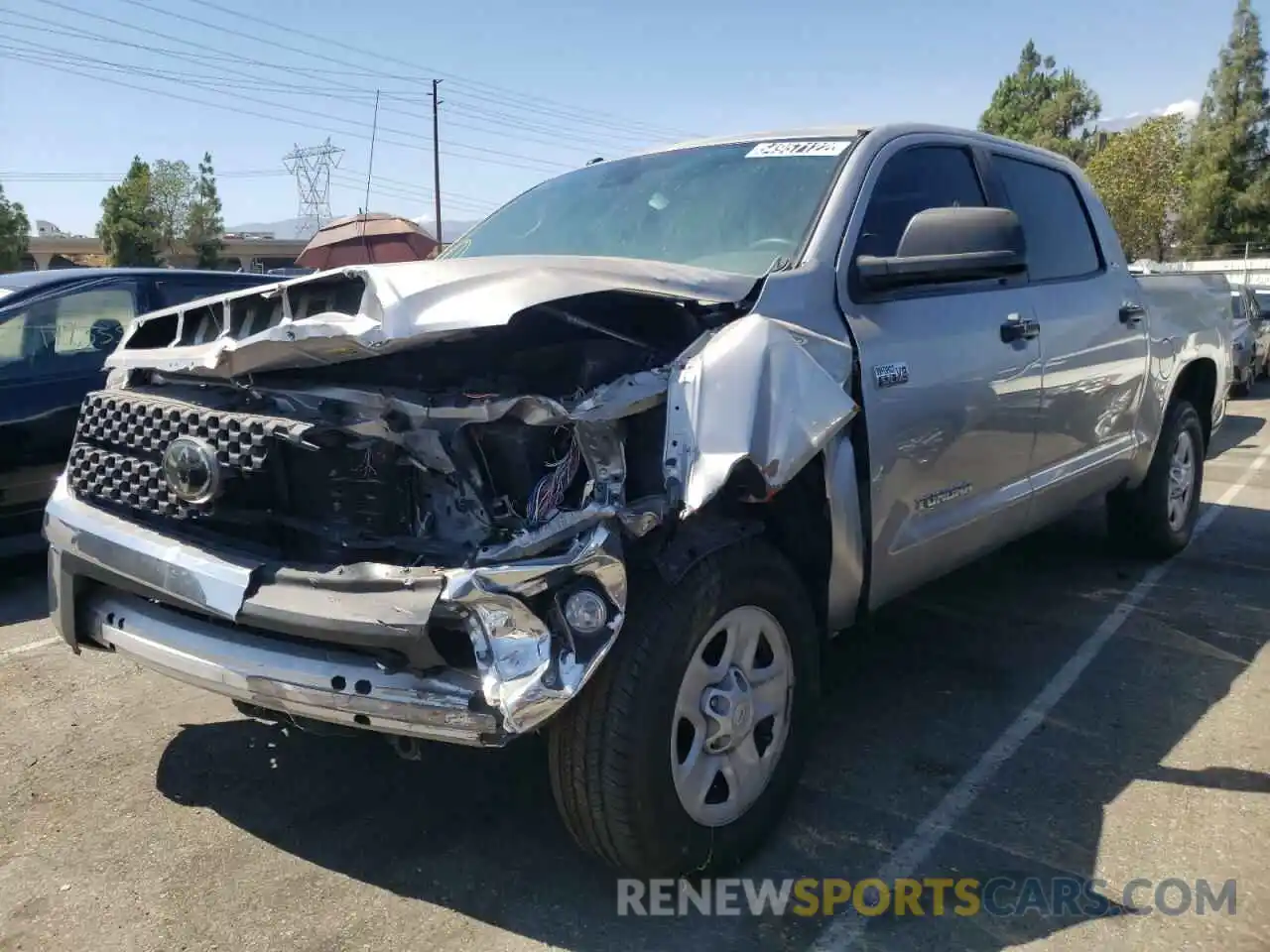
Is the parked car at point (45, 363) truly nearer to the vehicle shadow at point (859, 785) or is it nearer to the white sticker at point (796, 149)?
the vehicle shadow at point (859, 785)

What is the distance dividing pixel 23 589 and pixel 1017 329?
504 cm

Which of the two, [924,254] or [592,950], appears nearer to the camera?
[592,950]

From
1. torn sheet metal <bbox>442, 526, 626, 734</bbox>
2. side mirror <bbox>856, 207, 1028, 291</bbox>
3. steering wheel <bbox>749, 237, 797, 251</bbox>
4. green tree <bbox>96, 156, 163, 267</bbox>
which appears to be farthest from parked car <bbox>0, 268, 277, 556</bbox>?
green tree <bbox>96, 156, 163, 267</bbox>

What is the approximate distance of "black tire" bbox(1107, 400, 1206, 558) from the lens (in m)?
5.51

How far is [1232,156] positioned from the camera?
161 ft

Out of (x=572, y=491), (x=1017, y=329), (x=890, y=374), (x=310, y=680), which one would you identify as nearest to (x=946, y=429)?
(x=890, y=374)

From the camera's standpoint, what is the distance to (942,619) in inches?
193

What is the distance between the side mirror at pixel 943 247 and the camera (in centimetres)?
315

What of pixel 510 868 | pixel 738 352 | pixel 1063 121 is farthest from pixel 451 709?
pixel 1063 121

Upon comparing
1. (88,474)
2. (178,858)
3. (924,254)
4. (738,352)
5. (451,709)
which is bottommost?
(178,858)

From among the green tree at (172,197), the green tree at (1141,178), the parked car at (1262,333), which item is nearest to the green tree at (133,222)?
the green tree at (172,197)

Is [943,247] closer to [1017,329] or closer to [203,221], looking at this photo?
[1017,329]

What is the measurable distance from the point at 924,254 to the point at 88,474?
2.52 m

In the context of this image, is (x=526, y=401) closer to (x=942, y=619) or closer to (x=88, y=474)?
(x=88, y=474)
